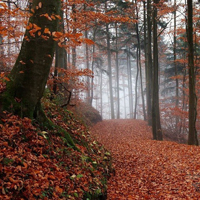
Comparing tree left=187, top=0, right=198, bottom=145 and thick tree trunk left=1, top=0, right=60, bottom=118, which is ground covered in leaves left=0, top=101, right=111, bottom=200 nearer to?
thick tree trunk left=1, top=0, right=60, bottom=118

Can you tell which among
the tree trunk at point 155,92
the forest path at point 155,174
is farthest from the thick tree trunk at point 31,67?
the tree trunk at point 155,92

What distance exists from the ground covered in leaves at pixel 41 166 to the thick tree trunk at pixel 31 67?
328 millimetres

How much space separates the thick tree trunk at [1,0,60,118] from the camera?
4242 millimetres

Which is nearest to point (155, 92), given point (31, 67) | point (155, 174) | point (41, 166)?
point (155, 174)

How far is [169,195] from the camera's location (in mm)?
4836

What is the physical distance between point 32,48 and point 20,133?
182 centimetres

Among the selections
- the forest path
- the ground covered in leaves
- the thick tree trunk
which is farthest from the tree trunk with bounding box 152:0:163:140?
the thick tree trunk

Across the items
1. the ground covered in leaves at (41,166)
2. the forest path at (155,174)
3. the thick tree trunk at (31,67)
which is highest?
the thick tree trunk at (31,67)

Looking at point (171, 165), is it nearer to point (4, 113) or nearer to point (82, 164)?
point (82, 164)

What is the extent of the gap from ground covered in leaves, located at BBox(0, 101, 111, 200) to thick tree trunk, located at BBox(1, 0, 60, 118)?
0.33 m

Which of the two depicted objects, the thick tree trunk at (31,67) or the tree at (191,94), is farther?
the tree at (191,94)

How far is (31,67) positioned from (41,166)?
6.91 ft

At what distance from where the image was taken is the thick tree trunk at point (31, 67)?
4.24m

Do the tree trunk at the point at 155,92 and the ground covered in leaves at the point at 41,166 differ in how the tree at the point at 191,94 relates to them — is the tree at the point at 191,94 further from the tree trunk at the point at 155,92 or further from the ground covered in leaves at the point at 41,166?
the ground covered in leaves at the point at 41,166
